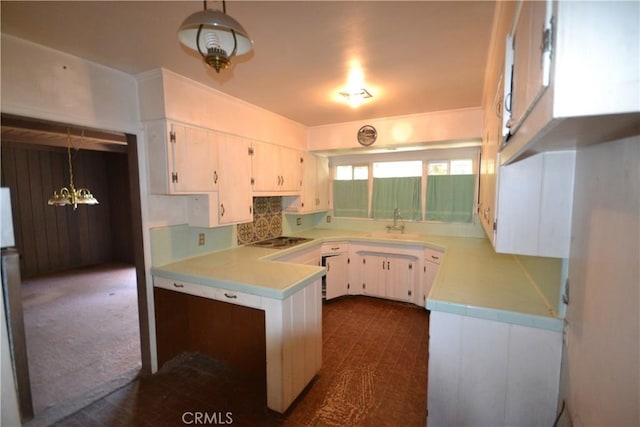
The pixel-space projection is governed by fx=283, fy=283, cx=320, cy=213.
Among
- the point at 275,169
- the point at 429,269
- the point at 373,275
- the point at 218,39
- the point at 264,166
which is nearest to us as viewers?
the point at 218,39

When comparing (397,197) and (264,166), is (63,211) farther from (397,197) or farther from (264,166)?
(397,197)

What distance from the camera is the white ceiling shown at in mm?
1369

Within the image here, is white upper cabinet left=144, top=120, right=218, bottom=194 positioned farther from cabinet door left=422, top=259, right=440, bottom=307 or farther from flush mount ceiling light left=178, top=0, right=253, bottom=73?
cabinet door left=422, top=259, right=440, bottom=307

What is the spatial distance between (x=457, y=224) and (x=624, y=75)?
343cm

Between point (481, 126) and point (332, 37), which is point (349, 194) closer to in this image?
point (481, 126)

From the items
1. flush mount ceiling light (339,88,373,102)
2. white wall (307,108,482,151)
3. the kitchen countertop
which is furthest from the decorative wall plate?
the kitchen countertop

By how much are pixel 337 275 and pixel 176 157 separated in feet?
8.02

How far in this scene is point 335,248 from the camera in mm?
3799

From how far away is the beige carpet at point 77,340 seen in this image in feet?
6.95

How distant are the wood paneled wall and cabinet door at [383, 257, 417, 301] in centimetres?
547

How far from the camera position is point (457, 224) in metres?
3.65

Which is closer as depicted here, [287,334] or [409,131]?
[287,334]

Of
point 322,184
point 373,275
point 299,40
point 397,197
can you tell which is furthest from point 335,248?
point 299,40

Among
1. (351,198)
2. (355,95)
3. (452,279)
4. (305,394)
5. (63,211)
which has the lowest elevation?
(305,394)
